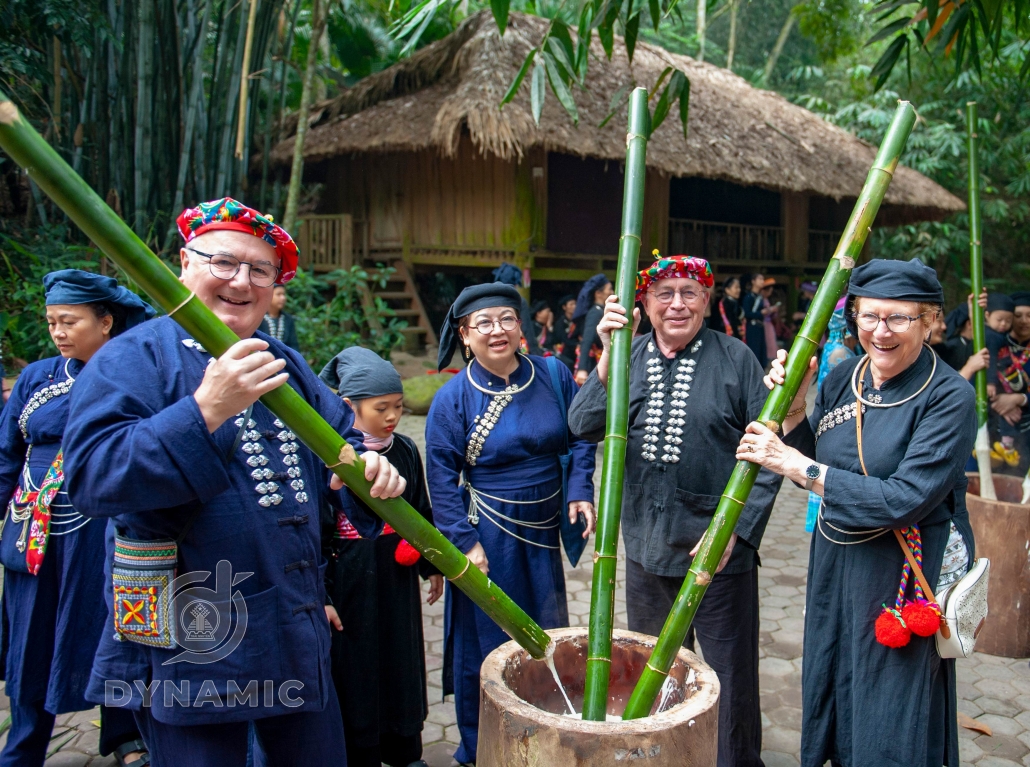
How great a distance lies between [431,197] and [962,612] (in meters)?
10.3

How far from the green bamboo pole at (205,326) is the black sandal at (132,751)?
1.81 metres

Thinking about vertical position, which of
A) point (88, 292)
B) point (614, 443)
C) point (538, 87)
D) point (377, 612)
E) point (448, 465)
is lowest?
point (377, 612)

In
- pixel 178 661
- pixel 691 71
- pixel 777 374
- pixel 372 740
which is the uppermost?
pixel 691 71

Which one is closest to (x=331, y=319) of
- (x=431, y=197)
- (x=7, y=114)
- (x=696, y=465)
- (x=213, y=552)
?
(x=431, y=197)

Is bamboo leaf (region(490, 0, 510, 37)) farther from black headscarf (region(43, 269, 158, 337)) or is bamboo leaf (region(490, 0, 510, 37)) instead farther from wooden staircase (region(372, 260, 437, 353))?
wooden staircase (region(372, 260, 437, 353))

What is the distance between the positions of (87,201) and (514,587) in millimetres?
2195

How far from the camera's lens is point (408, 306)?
12047mm

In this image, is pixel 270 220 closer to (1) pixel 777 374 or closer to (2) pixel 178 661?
(2) pixel 178 661

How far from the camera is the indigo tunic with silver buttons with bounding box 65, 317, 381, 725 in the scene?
1478 millimetres

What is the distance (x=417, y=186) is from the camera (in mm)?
11820

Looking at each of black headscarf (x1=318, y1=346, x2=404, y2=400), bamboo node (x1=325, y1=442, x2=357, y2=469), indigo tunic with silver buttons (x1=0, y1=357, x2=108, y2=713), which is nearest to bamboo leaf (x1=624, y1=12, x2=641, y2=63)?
black headscarf (x1=318, y1=346, x2=404, y2=400)

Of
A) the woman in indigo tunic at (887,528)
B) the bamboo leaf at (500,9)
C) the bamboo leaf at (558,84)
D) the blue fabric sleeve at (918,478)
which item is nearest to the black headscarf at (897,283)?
the woman in indigo tunic at (887,528)

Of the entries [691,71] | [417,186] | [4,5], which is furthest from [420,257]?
[4,5]

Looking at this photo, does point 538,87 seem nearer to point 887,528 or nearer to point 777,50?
point 887,528
